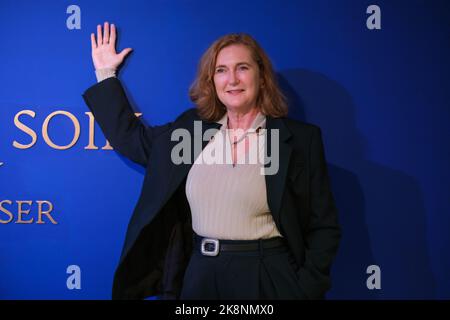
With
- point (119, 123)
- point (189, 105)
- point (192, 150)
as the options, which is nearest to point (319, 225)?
point (192, 150)

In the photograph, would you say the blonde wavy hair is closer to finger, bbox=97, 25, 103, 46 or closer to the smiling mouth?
the smiling mouth

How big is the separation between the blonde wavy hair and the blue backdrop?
231mm

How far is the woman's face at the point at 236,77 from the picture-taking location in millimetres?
1832

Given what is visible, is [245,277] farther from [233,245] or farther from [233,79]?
[233,79]

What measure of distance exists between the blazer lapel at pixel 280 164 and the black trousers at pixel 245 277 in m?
0.16

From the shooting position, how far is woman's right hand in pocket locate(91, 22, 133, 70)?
6.97 feet

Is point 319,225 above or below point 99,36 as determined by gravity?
below

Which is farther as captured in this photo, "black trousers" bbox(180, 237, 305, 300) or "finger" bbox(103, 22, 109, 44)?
"finger" bbox(103, 22, 109, 44)

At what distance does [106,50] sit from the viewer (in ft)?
6.99

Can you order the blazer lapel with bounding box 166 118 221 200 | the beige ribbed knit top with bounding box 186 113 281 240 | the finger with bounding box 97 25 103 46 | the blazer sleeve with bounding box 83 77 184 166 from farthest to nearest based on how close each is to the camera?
the finger with bounding box 97 25 103 46 → the blazer sleeve with bounding box 83 77 184 166 → the blazer lapel with bounding box 166 118 221 200 → the beige ribbed knit top with bounding box 186 113 281 240

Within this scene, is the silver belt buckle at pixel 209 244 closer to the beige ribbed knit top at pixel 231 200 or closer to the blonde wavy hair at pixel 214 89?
the beige ribbed knit top at pixel 231 200

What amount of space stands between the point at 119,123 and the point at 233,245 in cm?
78

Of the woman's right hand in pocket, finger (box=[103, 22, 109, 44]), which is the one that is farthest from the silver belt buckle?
finger (box=[103, 22, 109, 44])

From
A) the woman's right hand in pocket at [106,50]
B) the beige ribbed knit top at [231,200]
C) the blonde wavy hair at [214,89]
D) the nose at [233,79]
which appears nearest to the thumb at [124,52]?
the woman's right hand in pocket at [106,50]
